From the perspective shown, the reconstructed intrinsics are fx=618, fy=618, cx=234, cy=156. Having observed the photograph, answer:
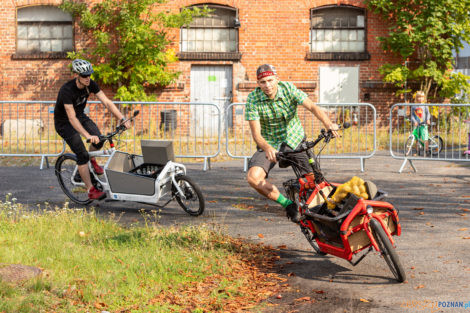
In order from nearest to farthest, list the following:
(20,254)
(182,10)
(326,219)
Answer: (326,219) → (20,254) → (182,10)

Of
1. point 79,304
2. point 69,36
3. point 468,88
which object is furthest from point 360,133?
point 69,36

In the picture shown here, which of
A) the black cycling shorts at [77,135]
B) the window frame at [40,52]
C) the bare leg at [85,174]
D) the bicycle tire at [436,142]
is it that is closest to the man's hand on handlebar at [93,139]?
the black cycling shorts at [77,135]

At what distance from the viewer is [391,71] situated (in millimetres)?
18859

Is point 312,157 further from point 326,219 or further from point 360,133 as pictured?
point 360,133

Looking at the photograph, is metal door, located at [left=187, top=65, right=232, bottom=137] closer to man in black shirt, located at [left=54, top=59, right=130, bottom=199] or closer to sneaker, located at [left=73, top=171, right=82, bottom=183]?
sneaker, located at [left=73, top=171, right=82, bottom=183]

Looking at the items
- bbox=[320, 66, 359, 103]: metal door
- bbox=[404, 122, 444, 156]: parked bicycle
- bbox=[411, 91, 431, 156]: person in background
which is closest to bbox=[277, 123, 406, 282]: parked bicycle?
bbox=[404, 122, 444, 156]: parked bicycle

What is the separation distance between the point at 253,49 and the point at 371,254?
14.2 metres

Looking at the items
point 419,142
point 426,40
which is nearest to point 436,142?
point 419,142

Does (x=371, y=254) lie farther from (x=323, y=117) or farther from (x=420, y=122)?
(x=420, y=122)

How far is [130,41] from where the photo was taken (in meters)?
18.4

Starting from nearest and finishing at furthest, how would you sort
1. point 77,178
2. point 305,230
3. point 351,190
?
point 351,190, point 305,230, point 77,178

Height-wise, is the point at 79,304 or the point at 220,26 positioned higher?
the point at 220,26

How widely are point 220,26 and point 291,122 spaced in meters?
13.8

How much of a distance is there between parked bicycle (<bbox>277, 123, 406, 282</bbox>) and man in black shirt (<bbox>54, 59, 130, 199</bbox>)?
3456 millimetres
